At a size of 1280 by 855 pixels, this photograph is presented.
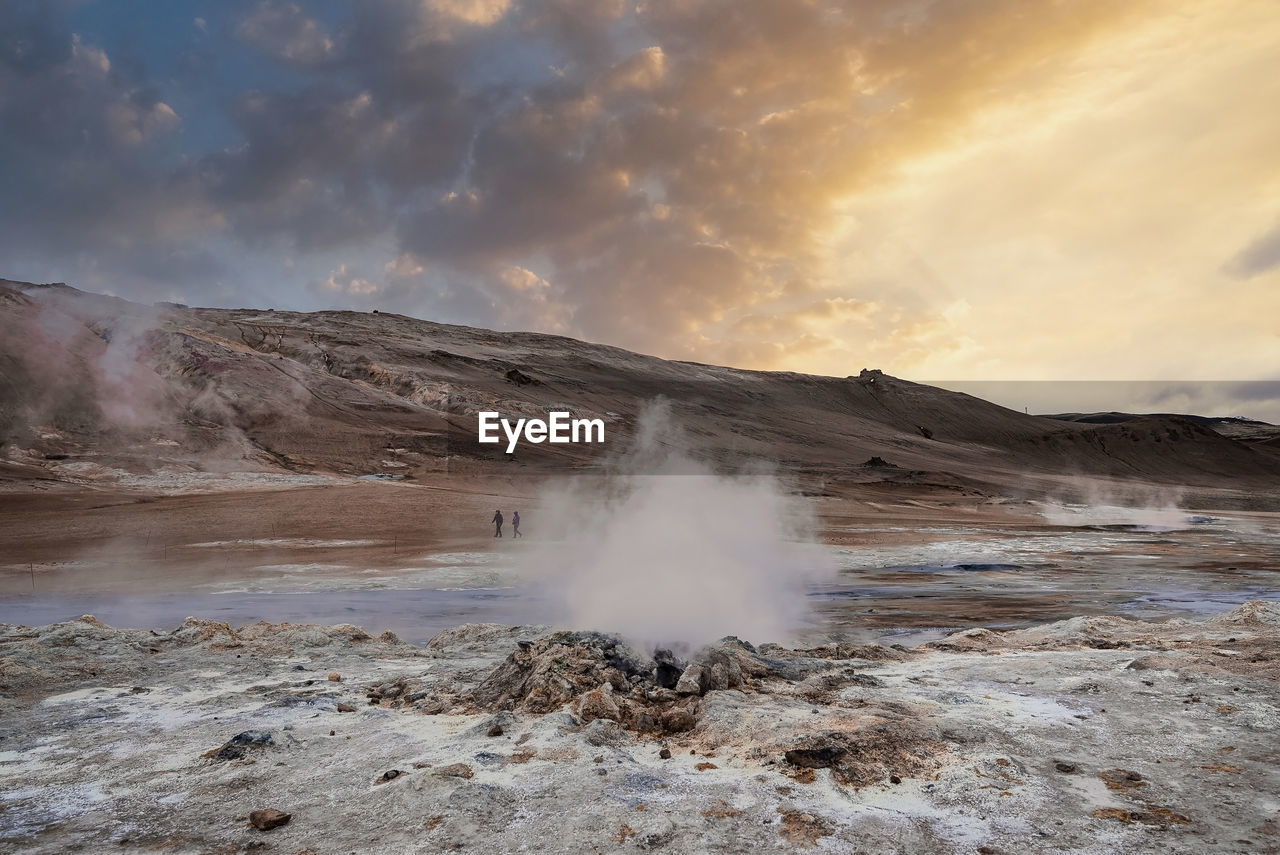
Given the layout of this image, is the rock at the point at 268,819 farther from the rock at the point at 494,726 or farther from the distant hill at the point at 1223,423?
the distant hill at the point at 1223,423

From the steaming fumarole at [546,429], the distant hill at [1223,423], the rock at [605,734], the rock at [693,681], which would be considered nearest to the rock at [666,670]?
the rock at [693,681]

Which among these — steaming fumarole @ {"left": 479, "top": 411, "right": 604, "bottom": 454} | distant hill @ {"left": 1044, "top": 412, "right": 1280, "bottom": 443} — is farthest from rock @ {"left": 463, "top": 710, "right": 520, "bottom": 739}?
distant hill @ {"left": 1044, "top": 412, "right": 1280, "bottom": 443}

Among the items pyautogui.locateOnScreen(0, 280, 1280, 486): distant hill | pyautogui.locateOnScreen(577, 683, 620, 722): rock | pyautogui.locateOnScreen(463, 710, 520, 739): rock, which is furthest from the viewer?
pyautogui.locateOnScreen(0, 280, 1280, 486): distant hill

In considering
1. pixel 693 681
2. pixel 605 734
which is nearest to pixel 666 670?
pixel 693 681

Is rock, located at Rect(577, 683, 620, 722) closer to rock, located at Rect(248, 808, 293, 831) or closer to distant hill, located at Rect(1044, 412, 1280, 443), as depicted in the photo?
rock, located at Rect(248, 808, 293, 831)

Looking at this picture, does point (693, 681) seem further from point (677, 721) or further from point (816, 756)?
point (816, 756)
